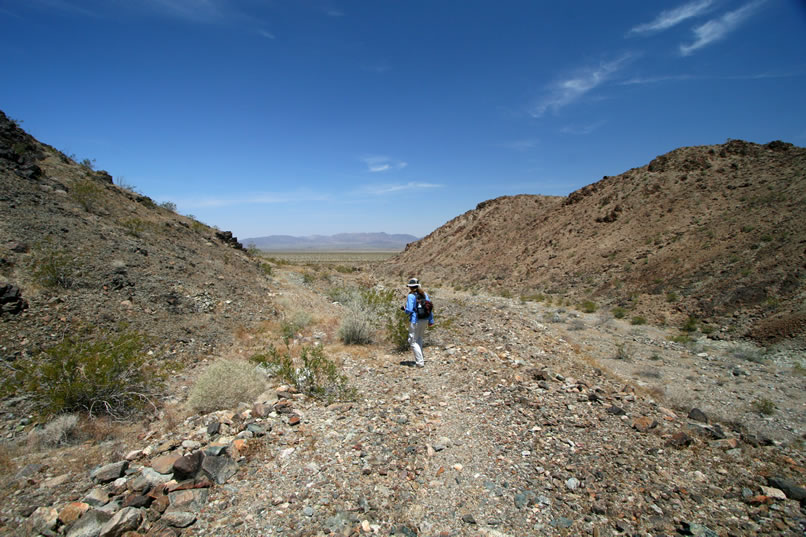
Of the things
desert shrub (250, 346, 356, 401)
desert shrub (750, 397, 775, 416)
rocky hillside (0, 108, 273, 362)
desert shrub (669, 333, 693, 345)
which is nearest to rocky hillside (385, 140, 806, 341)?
desert shrub (669, 333, 693, 345)

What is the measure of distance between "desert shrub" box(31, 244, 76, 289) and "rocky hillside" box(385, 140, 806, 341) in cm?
1925

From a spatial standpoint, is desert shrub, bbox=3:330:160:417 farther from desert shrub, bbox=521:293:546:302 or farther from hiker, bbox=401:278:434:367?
desert shrub, bbox=521:293:546:302

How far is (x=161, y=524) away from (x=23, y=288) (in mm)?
7393

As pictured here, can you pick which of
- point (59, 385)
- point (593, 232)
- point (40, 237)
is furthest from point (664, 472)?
point (593, 232)

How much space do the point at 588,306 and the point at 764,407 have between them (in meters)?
12.4

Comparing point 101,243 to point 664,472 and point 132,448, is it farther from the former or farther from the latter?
point 664,472

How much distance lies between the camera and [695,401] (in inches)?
276

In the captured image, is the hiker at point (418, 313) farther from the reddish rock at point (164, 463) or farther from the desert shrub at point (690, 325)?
the desert shrub at point (690, 325)

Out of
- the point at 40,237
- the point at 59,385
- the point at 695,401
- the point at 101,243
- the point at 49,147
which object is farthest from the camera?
the point at 49,147

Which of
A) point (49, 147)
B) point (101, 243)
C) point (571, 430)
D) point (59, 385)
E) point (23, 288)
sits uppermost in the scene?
point (49, 147)

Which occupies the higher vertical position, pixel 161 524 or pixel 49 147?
pixel 49 147

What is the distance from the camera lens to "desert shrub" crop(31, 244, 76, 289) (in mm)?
7867

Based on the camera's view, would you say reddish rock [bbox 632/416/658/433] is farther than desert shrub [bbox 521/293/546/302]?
No

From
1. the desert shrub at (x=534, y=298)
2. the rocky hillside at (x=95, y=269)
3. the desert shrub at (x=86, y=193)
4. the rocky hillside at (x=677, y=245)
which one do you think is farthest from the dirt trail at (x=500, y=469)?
the desert shrub at (x=534, y=298)
